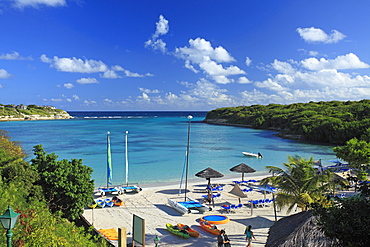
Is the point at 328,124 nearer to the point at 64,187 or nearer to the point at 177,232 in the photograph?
the point at 177,232

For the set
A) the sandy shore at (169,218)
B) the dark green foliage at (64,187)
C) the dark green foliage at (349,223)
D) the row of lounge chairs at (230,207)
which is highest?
the dark green foliage at (349,223)

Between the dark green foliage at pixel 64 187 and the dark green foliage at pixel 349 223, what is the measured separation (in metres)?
10.6

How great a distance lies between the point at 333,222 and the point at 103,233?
9.39m

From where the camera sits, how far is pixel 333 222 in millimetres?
4406

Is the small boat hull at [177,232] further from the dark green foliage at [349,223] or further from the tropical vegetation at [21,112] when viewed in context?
the tropical vegetation at [21,112]

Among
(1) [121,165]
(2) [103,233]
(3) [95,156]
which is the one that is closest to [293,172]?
(2) [103,233]

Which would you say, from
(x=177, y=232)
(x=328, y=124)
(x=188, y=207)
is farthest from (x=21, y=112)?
(x=177, y=232)

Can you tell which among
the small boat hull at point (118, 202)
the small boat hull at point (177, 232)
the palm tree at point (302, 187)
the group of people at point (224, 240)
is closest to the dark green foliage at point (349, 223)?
the group of people at point (224, 240)

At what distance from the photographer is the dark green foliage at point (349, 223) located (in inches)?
166

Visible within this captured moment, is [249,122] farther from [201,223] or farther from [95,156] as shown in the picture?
[201,223]

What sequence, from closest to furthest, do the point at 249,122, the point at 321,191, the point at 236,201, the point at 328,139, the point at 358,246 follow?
the point at 358,246
the point at 321,191
the point at 236,201
the point at 328,139
the point at 249,122

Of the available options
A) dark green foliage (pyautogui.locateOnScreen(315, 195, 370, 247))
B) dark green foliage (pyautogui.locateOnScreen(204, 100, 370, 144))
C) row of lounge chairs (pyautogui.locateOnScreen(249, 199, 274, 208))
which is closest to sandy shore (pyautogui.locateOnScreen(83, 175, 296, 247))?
row of lounge chairs (pyautogui.locateOnScreen(249, 199, 274, 208))

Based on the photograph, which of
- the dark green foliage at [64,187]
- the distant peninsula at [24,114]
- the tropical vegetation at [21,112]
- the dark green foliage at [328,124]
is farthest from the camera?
the tropical vegetation at [21,112]

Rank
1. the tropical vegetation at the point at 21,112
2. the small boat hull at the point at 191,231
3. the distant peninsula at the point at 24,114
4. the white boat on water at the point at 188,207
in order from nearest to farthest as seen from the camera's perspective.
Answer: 1. the small boat hull at the point at 191,231
2. the white boat on water at the point at 188,207
3. the distant peninsula at the point at 24,114
4. the tropical vegetation at the point at 21,112
